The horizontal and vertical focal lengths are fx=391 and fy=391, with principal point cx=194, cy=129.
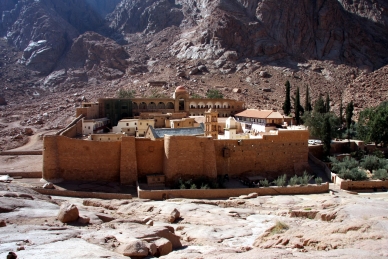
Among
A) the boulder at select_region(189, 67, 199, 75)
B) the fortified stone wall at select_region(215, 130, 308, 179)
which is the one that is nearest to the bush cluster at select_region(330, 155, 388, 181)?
the fortified stone wall at select_region(215, 130, 308, 179)

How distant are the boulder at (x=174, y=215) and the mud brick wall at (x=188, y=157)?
5.96m

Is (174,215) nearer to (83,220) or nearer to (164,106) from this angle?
(83,220)

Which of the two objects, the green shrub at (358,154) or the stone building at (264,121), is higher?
the stone building at (264,121)

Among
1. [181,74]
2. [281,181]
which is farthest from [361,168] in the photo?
[181,74]

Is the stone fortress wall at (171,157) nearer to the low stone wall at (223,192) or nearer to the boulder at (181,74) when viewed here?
the low stone wall at (223,192)

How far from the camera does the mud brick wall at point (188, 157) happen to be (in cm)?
1989

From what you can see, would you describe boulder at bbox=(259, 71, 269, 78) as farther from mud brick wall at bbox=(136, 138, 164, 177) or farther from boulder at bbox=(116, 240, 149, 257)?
boulder at bbox=(116, 240, 149, 257)

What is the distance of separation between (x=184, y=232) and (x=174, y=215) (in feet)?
5.70

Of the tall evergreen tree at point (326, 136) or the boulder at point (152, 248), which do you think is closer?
the boulder at point (152, 248)

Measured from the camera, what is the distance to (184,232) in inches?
467

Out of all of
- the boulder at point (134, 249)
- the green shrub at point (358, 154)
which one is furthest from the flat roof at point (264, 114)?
the boulder at point (134, 249)

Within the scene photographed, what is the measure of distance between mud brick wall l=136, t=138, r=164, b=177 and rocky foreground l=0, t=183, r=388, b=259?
16.7 feet

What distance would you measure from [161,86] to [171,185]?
109 ft

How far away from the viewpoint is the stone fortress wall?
19422 millimetres
